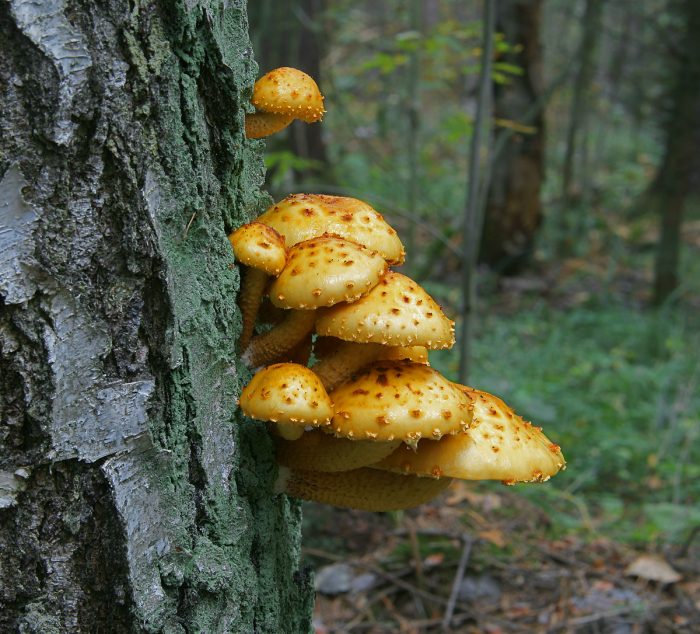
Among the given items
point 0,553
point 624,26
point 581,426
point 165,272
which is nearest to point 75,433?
point 0,553

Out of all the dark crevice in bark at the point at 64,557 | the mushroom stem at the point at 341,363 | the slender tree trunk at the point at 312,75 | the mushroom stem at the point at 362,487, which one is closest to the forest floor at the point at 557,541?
the mushroom stem at the point at 362,487

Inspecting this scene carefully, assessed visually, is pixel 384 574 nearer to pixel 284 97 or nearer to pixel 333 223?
pixel 333 223

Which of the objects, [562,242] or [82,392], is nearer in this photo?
[82,392]

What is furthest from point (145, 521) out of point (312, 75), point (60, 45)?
point (312, 75)

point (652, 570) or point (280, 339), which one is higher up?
point (280, 339)

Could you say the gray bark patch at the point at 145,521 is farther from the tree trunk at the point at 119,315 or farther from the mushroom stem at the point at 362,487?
the mushroom stem at the point at 362,487

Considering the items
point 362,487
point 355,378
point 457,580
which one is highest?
point 355,378

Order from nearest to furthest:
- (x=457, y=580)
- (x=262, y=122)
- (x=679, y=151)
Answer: (x=262, y=122), (x=457, y=580), (x=679, y=151)
